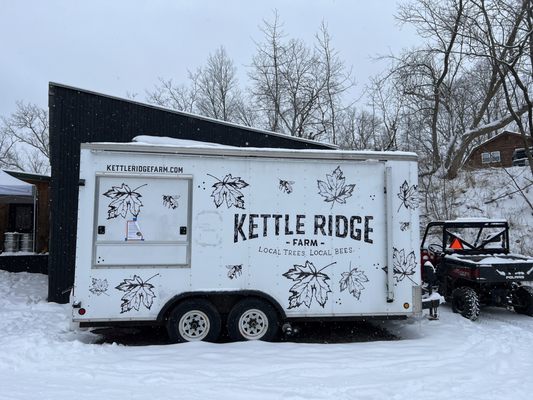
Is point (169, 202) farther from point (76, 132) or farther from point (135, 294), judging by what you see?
point (76, 132)

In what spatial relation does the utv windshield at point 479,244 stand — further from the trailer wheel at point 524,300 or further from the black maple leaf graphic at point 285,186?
the black maple leaf graphic at point 285,186

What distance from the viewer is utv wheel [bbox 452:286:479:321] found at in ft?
28.9

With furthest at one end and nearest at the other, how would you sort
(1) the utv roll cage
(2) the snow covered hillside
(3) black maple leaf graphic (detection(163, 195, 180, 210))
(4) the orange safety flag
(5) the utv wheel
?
(2) the snow covered hillside → (4) the orange safety flag → (1) the utv roll cage → (5) the utv wheel → (3) black maple leaf graphic (detection(163, 195, 180, 210))

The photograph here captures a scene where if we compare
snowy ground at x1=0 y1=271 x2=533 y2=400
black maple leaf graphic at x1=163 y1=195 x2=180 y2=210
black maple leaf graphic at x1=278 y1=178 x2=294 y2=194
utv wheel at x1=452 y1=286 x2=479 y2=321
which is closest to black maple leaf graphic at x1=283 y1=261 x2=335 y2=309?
snowy ground at x1=0 y1=271 x2=533 y2=400

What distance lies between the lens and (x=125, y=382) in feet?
16.6

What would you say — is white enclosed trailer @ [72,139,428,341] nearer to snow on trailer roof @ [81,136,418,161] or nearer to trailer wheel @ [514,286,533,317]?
snow on trailer roof @ [81,136,418,161]

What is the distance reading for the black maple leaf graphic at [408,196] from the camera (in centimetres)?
739

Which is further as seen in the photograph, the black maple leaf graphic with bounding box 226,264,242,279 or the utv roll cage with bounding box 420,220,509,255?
the utv roll cage with bounding box 420,220,509,255

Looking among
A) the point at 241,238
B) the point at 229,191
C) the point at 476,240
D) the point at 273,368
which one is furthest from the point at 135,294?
the point at 476,240

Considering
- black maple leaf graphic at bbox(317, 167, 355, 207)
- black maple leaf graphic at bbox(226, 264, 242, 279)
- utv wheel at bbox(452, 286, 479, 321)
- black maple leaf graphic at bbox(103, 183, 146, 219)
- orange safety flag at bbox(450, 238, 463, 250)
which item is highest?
black maple leaf graphic at bbox(317, 167, 355, 207)

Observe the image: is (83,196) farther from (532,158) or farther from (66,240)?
(532,158)

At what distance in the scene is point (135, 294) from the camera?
679 centimetres

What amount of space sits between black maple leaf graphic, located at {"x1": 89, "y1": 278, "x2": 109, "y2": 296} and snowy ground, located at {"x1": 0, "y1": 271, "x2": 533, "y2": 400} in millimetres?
751

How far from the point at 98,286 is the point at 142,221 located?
43.5 inches
